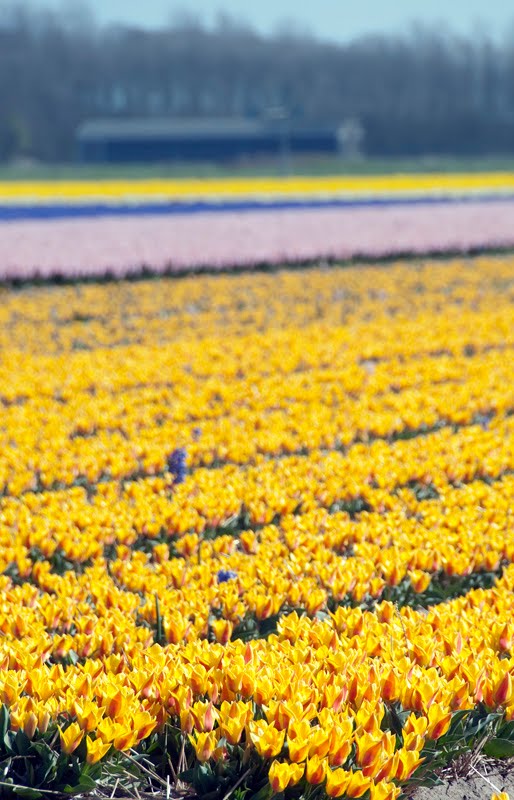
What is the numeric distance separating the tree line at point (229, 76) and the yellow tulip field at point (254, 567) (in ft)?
338

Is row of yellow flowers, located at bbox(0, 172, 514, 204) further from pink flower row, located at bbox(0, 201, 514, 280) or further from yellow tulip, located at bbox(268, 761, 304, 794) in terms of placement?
yellow tulip, located at bbox(268, 761, 304, 794)

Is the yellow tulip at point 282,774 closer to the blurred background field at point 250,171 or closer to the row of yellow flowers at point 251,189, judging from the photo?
the row of yellow flowers at point 251,189

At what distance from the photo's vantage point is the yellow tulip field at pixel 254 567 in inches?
129

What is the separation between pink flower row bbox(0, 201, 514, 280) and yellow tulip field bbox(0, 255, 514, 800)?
8.58 metres

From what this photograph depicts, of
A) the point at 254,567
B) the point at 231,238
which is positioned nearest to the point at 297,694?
the point at 254,567

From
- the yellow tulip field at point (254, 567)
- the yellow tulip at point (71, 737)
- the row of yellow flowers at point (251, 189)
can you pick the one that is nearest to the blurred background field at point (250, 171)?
the row of yellow flowers at point (251, 189)

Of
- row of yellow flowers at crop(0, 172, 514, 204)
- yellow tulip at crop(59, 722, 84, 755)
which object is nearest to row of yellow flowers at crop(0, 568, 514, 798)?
yellow tulip at crop(59, 722, 84, 755)

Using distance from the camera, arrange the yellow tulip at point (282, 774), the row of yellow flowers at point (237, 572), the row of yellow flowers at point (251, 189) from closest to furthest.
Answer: the yellow tulip at point (282, 774), the row of yellow flowers at point (237, 572), the row of yellow flowers at point (251, 189)

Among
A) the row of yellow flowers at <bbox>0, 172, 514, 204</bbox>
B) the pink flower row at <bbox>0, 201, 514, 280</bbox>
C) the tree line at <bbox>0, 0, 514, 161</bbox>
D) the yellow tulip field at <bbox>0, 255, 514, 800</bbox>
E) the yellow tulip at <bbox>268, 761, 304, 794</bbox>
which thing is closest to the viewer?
the yellow tulip at <bbox>268, 761, 304, 794</bbox>

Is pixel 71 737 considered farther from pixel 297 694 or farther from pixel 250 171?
pixel 250 171

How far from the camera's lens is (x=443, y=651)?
3896 mm

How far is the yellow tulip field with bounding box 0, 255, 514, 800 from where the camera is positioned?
3281 mm

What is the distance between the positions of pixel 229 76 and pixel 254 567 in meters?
130

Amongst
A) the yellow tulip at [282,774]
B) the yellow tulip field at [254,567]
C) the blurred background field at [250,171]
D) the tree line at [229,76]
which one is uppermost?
the tree line at [229,76]
